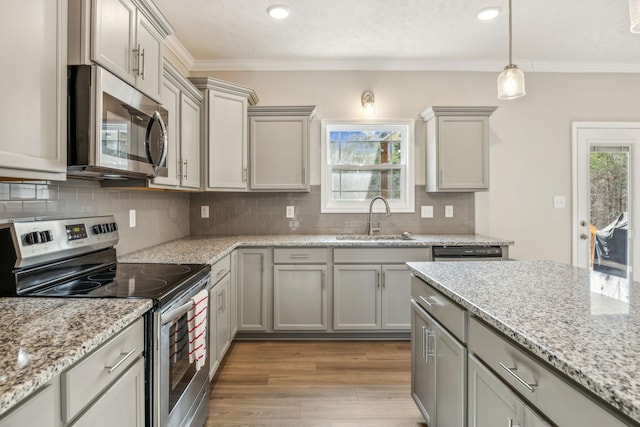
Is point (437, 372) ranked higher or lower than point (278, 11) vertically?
lower

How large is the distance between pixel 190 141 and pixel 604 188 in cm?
421

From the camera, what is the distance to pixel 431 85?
376 centimetres

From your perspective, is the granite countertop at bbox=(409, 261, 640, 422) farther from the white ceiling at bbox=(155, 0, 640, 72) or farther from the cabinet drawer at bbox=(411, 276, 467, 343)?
the white ceiling at bbox=(155, 0, 640, 72)

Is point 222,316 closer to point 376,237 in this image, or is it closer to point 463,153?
point 376,237

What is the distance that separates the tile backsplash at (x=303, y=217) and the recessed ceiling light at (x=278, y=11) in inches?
64.5

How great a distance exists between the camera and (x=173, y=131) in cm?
258

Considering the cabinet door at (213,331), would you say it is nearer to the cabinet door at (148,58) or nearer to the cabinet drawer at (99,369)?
the cabinet drawer at (99,369)

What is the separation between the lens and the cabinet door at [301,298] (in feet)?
10.3

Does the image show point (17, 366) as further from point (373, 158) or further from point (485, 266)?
point (373, 158)

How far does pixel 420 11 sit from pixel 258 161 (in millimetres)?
1864

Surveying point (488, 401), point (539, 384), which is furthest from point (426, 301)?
point (539, 384)

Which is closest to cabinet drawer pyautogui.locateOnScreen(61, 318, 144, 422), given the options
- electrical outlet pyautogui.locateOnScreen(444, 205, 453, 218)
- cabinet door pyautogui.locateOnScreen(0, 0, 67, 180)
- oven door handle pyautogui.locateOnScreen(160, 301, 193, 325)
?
oven door handle pyautogui.locateOnScreen(160, 301, 193, 325)

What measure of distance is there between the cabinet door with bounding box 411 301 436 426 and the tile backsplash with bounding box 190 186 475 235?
1.84 metres

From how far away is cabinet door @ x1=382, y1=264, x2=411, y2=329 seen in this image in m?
3.14
